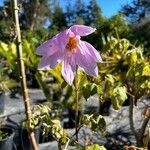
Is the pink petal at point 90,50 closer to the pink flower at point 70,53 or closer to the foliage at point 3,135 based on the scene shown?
the pink flower at point 70,53

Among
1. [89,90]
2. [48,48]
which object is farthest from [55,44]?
[89,90]

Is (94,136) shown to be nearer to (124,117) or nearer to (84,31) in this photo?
(124,117)

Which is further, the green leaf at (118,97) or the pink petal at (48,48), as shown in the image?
the green leaf at (118,97)

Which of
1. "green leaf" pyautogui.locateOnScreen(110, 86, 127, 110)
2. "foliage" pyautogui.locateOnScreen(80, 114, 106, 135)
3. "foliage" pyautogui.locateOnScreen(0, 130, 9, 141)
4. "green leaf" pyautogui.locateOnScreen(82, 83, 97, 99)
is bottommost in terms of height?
"foliage" pyautogui.locateOnScreen(0, 130, 9, 141)

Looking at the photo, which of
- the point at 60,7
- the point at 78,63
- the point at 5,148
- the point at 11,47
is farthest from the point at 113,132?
the point at 60,7

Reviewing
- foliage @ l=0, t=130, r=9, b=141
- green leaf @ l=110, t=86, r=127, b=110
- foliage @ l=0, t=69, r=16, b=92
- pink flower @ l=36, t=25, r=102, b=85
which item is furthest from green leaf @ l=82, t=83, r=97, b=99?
foliage @ l=0, t=69, r=16, b=92

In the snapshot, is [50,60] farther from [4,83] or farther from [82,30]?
[4,83]

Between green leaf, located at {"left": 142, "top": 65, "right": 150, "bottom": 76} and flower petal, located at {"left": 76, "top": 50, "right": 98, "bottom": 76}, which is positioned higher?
flower petal, located at {"left": 76, "top": 50, "right": 98, "bottom": 76}

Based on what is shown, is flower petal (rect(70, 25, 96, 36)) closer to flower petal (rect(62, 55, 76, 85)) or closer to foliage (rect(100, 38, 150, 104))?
flower petal (rect(62, 55, 76, 85))

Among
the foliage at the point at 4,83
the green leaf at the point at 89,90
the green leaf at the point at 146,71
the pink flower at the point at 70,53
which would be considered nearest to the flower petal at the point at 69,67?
the pink flower at the point at 70,53
